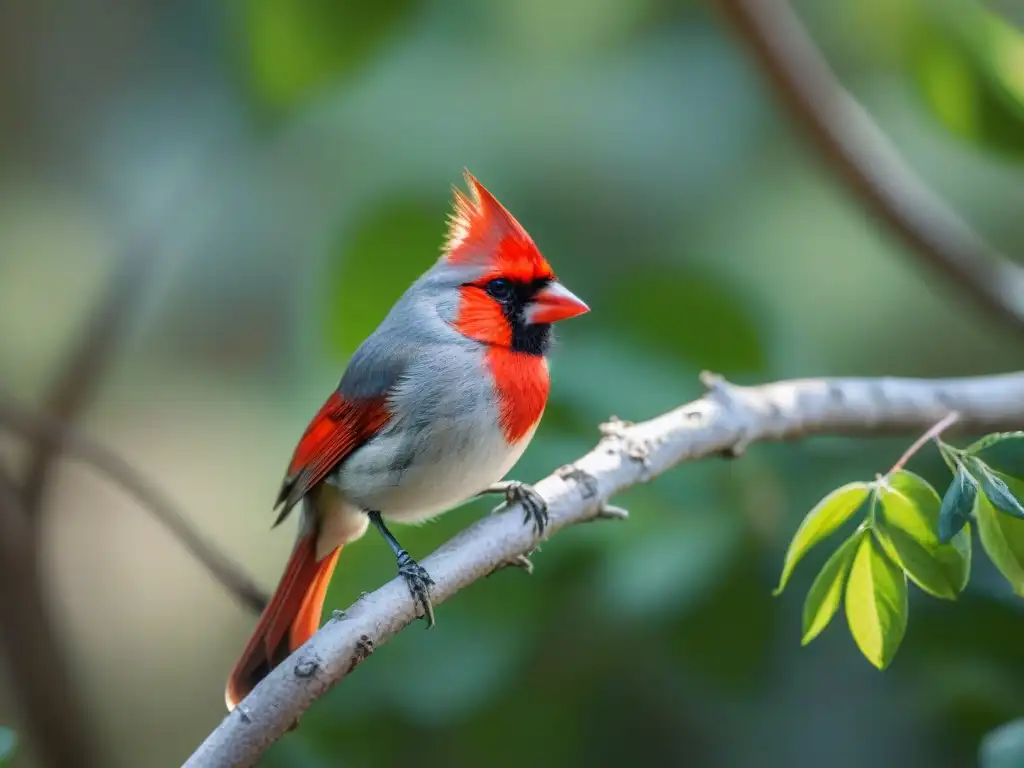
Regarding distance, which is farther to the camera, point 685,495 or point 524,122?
point 524,122

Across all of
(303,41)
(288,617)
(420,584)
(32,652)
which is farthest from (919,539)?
(32,652)

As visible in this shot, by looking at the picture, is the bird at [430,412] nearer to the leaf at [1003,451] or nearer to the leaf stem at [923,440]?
the leaf stem at [923,440]

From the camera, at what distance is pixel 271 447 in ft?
12.8

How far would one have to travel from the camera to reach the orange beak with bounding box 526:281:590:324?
2.24 meters

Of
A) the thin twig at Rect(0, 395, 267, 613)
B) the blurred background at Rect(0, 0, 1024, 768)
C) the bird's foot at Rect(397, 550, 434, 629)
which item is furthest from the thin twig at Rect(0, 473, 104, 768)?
the bird's foot at Rect(397, 550, 434, 629)

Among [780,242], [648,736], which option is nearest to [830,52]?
[780,242]

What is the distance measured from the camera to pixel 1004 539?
4.30 feet

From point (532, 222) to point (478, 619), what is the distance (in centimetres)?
177

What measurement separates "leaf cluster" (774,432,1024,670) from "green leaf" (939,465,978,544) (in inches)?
1.5

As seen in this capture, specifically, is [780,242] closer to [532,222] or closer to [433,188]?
[532,222]

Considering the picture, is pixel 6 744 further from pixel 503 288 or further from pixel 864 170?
pixel 864 170

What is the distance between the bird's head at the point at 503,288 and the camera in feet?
7.39

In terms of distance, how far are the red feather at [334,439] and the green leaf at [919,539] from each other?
3.42 feet

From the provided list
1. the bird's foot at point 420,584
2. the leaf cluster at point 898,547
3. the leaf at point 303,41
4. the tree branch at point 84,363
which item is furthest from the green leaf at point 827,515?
the tree branch at point 84,363
